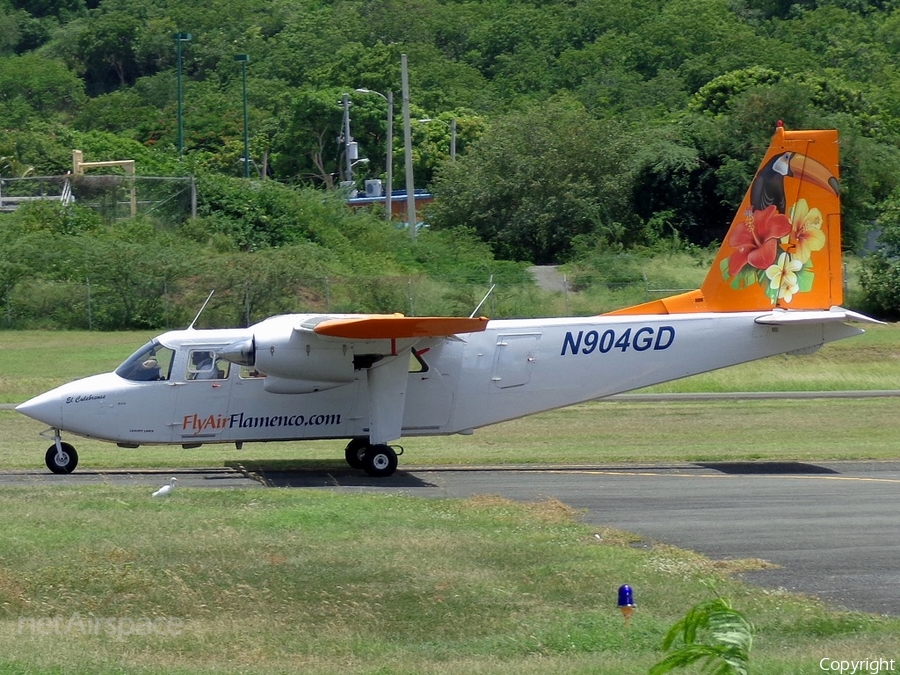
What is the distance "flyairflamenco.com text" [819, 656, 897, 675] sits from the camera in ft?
22.9

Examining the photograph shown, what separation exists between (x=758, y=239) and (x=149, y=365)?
968 centimetres

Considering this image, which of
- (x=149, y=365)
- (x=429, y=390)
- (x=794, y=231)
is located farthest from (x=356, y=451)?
(x=794, y=231)

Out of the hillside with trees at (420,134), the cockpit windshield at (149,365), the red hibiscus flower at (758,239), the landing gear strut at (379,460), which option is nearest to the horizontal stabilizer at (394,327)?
the landing gear strut at (379,460)

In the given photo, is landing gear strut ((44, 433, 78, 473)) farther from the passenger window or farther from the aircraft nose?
the passenger window

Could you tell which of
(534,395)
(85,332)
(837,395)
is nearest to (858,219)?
(837,395)

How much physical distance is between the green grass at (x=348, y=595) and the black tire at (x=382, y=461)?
423 centimetres

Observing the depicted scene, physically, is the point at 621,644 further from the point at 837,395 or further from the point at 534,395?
the point at 837,395

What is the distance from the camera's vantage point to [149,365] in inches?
738

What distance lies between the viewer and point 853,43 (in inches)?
→ 3794

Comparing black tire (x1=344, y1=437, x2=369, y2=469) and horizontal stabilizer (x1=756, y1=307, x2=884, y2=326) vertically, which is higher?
horizontal stabilizer (x1=756, y1=307, x2=884, y2=326)

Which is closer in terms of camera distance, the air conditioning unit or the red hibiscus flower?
the red hibiscus flower

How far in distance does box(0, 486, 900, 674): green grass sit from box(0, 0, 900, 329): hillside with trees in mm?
26808

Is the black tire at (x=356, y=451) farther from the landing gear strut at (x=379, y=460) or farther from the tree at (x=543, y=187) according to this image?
the tree at (x=543, y=187)

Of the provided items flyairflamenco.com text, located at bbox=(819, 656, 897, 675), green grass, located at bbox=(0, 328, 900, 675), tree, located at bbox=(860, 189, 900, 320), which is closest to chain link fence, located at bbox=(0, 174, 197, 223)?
tree, located at bbox=(860, 189, 900, 320)
